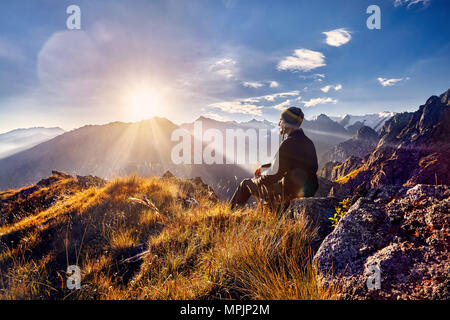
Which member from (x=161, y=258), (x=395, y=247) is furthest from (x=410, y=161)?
(x=161, y=258)

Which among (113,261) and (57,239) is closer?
(113,261)

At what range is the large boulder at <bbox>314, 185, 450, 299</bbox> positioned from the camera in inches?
54.7

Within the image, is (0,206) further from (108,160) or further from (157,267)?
(108,160)

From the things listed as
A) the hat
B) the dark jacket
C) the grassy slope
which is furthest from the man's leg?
the hat

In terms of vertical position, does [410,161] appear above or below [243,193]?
below

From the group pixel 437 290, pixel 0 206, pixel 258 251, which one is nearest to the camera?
pixel 437 290

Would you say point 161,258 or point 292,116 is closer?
point 161,258

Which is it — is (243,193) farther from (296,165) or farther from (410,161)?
(410,161)

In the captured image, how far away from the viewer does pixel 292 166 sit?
4148mm

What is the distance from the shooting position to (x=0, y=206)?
23.7 feet

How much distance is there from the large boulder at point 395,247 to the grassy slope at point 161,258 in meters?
0.22

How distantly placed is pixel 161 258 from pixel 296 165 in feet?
9.91
